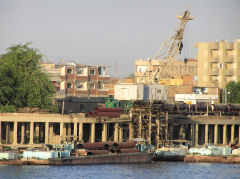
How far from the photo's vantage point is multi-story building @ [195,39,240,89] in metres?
161

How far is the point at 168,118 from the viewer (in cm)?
11150

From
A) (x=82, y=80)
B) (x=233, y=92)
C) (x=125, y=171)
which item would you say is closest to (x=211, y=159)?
(x=125, y=171)

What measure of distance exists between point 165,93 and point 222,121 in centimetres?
1200

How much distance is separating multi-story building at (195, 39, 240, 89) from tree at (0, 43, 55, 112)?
5453 centimetres

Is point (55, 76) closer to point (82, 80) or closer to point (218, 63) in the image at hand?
point (82, 80)

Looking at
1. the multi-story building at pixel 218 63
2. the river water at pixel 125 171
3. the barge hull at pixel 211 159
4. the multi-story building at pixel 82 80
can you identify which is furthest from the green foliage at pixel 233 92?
the river water at pixel 125 171

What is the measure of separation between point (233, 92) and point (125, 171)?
2848 inches

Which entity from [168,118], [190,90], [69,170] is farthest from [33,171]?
[190,90]

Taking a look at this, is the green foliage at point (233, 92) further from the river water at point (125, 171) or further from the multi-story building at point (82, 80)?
the river water at point (125, 171)

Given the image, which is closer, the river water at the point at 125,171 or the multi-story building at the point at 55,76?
the river water at the point at 125,171

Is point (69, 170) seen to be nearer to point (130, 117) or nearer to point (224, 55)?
point (130, 117)

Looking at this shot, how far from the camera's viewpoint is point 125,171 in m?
85.8

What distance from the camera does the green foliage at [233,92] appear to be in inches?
6068

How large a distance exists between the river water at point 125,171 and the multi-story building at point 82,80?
209 ft
